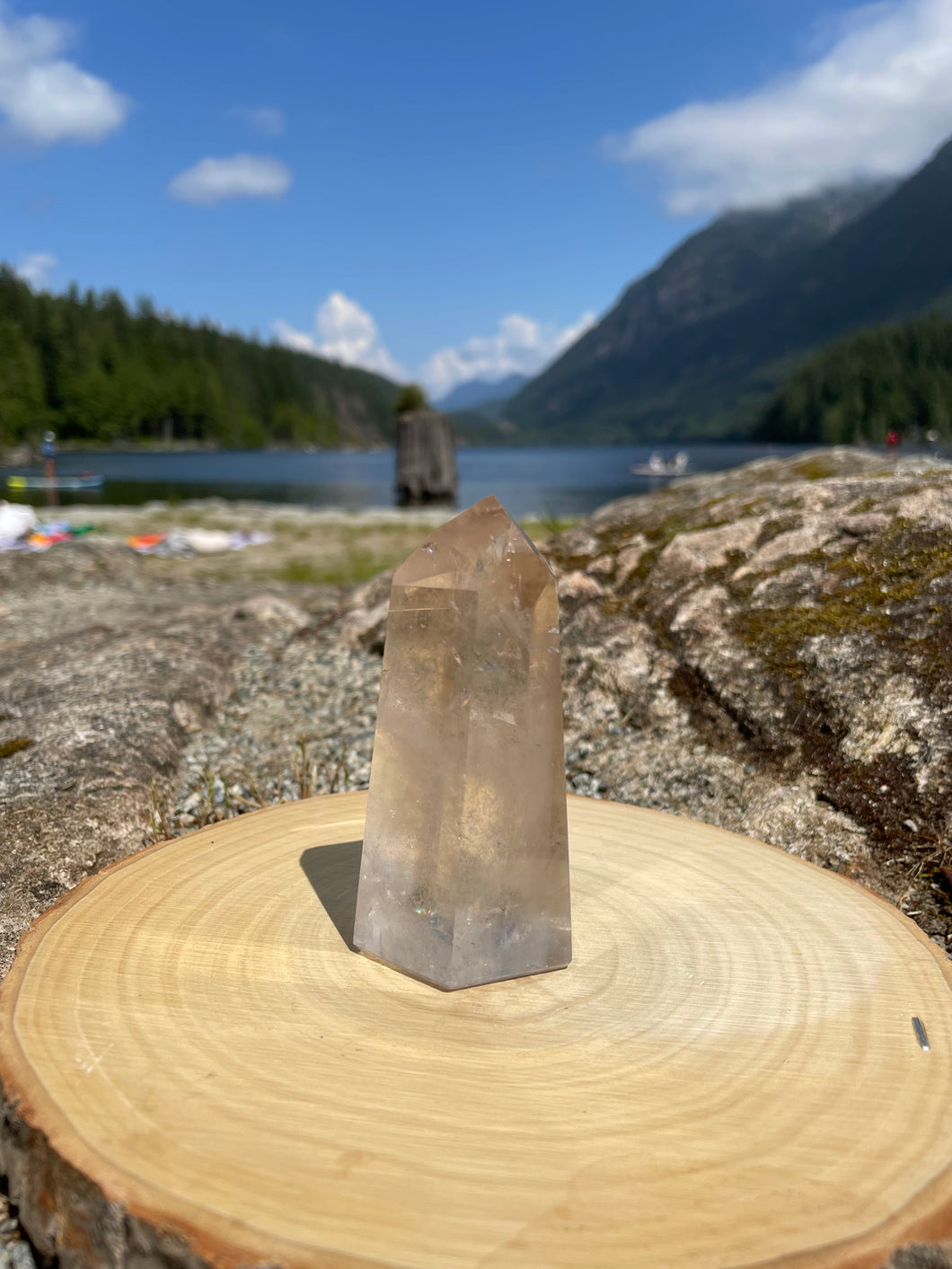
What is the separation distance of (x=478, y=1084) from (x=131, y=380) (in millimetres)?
123223

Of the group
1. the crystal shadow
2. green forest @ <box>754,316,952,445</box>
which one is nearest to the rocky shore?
the crystal shadow

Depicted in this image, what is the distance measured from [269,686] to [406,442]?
22131mm

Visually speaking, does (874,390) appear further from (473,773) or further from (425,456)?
(473,773)

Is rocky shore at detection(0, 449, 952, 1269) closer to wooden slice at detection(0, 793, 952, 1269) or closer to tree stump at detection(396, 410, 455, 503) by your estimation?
wooden slice at detection(0, 793, 952, 1269)

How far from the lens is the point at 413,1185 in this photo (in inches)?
56.4

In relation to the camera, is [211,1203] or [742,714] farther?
[742,714]

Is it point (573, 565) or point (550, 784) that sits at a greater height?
point (573, 565)

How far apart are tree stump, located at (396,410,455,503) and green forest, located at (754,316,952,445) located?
304 feet

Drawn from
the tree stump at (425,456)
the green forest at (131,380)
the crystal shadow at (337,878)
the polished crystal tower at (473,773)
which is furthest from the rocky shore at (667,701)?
the green forest at (131,380)

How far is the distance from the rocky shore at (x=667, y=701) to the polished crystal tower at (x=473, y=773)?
1.66 metres

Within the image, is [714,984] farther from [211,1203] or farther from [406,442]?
[406,442]

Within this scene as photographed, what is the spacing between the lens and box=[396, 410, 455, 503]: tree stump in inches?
1053

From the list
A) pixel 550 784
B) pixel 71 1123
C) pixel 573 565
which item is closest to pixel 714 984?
pixel 550 784

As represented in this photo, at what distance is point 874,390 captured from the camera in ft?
375
